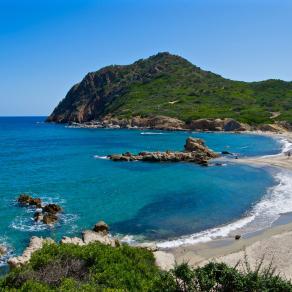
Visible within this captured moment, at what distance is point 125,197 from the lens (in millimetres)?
44969

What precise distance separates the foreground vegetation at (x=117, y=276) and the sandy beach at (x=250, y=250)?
7.51m

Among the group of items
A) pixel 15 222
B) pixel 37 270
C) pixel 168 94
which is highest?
pixel 168 94

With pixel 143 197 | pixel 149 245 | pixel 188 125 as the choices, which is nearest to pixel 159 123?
pixel 188 125

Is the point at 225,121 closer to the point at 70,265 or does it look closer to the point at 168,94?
the point at 168,94

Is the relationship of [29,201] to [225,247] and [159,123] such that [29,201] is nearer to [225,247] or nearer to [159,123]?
[225,247]

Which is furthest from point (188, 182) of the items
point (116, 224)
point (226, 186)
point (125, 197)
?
point (116, 224)

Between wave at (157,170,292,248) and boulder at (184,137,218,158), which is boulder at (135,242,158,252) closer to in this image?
wave at (157,170,292,248)

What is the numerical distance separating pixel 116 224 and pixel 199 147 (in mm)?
46108

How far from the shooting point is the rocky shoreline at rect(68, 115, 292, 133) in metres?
138

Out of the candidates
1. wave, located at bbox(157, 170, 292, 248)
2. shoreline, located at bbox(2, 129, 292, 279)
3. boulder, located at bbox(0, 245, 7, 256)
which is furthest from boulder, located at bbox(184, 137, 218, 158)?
boulder, located at bbox(0, 245, 7, 256)

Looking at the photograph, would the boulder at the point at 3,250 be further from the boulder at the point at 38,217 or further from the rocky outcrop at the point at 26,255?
the boulder at the point at 38,217

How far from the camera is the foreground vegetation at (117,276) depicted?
1522 centimetres

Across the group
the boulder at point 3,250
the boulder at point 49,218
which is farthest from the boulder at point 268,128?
the boulder at point 3,250

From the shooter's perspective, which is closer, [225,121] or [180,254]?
[180,254]
